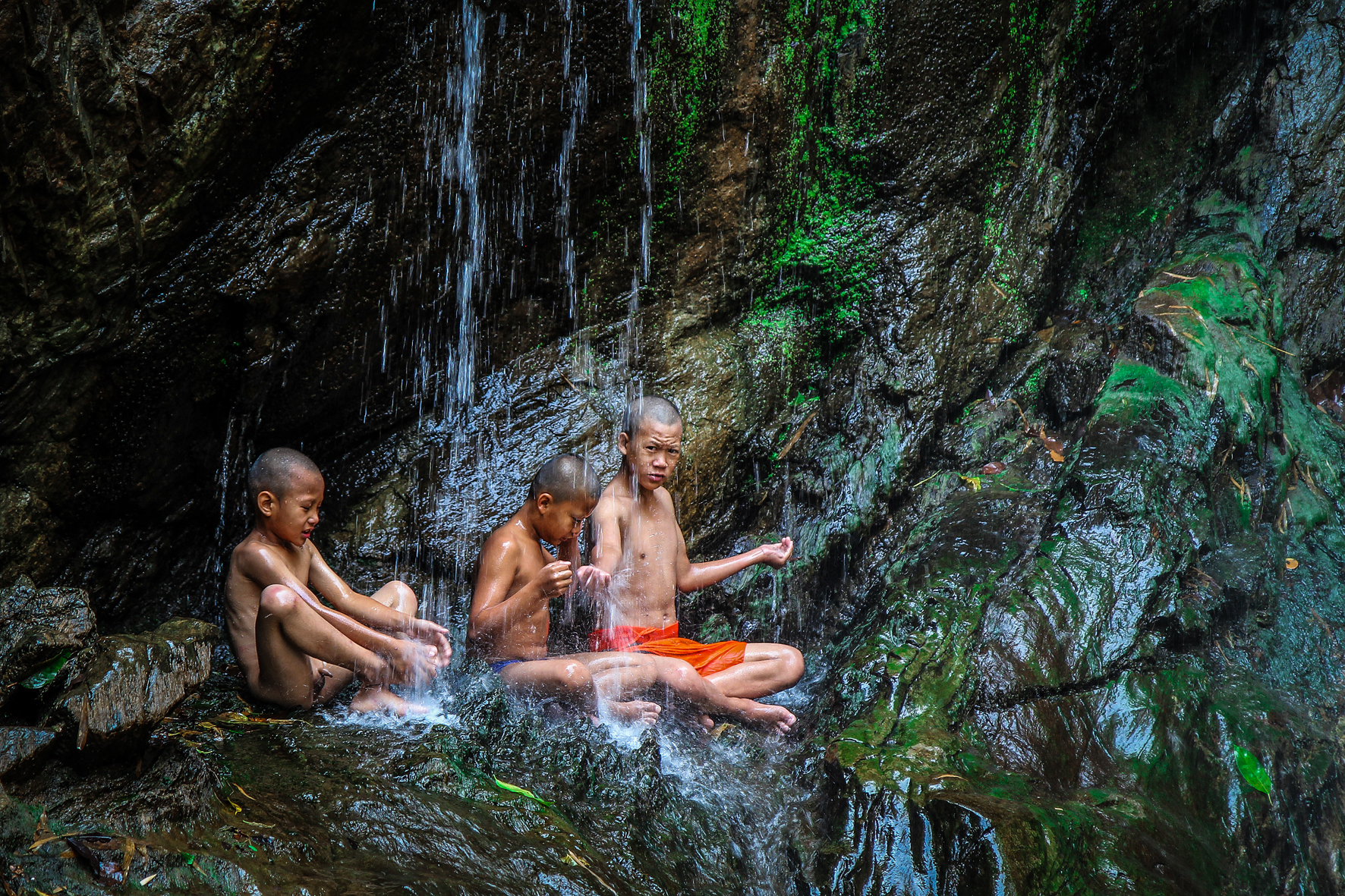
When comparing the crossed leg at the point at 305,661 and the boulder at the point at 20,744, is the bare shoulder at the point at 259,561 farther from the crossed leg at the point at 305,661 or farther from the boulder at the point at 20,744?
the boulder at the point at 20,744

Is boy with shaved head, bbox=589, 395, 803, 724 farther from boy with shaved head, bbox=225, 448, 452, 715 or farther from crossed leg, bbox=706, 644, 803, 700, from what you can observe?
boy with shaved head, bbox=225, 448, 452, 715

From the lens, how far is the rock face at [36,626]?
280cm

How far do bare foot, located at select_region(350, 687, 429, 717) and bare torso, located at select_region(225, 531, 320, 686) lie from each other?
29 cm

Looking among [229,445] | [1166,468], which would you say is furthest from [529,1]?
[1166,468]

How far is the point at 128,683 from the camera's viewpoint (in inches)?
114

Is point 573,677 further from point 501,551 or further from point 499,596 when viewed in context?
point 501,551

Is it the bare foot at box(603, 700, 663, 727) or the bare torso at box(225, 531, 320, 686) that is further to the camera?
the bare foot at box(603, 700, 663, 727)

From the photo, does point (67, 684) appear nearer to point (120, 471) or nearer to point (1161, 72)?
point (120, 471)

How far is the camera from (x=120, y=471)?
4434mm

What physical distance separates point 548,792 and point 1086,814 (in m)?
2.05

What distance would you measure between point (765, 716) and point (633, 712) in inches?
28.0

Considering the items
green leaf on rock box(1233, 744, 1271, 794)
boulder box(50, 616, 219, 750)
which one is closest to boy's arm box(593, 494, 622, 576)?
boulder box(50, 616, 219, 750)

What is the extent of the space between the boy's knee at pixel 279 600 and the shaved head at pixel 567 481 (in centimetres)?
128

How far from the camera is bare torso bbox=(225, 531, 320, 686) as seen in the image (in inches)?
160
